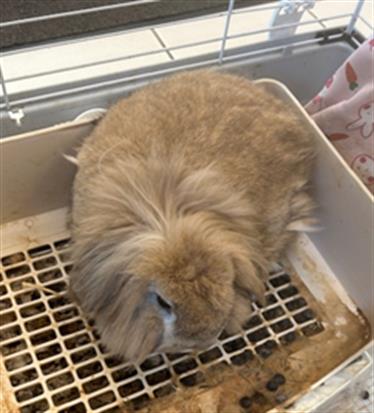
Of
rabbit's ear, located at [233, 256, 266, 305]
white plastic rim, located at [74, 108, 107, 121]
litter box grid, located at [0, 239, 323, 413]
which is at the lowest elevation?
litter box grid, located at [0, 239, 323, 413]

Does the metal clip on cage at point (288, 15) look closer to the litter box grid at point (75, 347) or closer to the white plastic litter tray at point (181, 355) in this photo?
the white plastic litter tray at point (181, 355)

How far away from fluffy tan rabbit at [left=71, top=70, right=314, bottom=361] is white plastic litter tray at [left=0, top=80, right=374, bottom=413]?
90mm

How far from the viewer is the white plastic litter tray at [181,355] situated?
1.22 meters

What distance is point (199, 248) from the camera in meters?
1.01

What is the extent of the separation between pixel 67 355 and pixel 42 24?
1.04 m

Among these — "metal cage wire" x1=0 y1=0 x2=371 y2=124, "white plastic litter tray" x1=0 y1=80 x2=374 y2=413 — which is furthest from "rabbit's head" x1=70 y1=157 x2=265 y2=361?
"metal cage wire" x1=0 y1=0 x2=371 y2=124

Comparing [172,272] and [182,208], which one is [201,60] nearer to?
[182,208]

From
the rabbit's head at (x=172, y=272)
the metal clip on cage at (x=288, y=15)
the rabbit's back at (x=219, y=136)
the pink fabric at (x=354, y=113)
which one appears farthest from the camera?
the metal clip on cage at (x=288, y=15)

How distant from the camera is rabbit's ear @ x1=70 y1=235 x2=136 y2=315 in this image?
41.6 inches

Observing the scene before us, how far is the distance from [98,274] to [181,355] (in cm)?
30

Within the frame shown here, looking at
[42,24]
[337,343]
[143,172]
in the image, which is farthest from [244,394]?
[42,24]

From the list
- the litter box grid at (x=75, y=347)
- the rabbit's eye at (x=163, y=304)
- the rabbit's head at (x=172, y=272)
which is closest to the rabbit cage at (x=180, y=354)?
the litter box grid at (x=75, y=347)

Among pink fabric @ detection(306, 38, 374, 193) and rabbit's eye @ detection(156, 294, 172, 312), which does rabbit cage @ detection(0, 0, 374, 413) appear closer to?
pink fabric @ detection(306, 38, 374, 193)

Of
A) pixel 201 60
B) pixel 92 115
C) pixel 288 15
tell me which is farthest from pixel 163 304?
pixel 288 15
